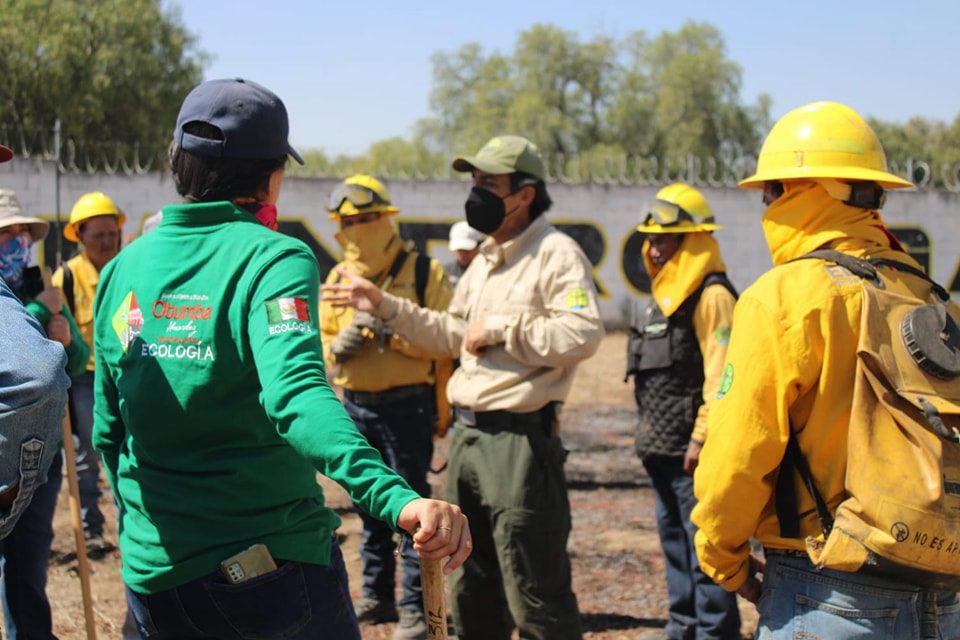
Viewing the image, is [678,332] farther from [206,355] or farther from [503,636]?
[206,355]

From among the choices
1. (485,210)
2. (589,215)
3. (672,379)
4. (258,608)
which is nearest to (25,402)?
(258,608)

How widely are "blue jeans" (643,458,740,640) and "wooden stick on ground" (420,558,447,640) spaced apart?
2.94 metres

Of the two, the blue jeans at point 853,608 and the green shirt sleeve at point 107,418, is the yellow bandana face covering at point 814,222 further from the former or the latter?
the green shirt sleeve at point 107,418

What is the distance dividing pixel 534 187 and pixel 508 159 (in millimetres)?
167

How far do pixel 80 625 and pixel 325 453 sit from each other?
385 centimetres

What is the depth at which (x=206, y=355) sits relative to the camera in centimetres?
233

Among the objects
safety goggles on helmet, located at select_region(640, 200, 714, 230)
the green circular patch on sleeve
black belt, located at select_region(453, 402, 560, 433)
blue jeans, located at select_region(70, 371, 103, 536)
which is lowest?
blue jeans, located at select_region(70, 371, 103, 536)

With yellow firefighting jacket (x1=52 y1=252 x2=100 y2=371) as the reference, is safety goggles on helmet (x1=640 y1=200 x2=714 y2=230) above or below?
above

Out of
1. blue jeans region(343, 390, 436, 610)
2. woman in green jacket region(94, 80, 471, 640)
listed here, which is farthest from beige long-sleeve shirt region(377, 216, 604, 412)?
woman in green jacket region(94, 80, 471, 640)

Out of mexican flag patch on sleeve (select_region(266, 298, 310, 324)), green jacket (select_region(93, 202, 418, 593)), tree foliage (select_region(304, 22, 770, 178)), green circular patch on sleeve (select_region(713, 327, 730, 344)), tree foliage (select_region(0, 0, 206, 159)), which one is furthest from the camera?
tree foliage (select_region(304, 22, 770, 178))

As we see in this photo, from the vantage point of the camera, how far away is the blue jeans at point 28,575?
418 centimetres

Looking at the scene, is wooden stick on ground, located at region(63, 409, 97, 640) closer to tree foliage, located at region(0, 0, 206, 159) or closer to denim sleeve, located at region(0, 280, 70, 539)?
denim sleeve, located at region(0, 280, 70, 539)

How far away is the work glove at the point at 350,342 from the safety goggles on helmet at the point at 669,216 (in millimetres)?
1590

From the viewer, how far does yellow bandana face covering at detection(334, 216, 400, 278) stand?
5836 millimetres
